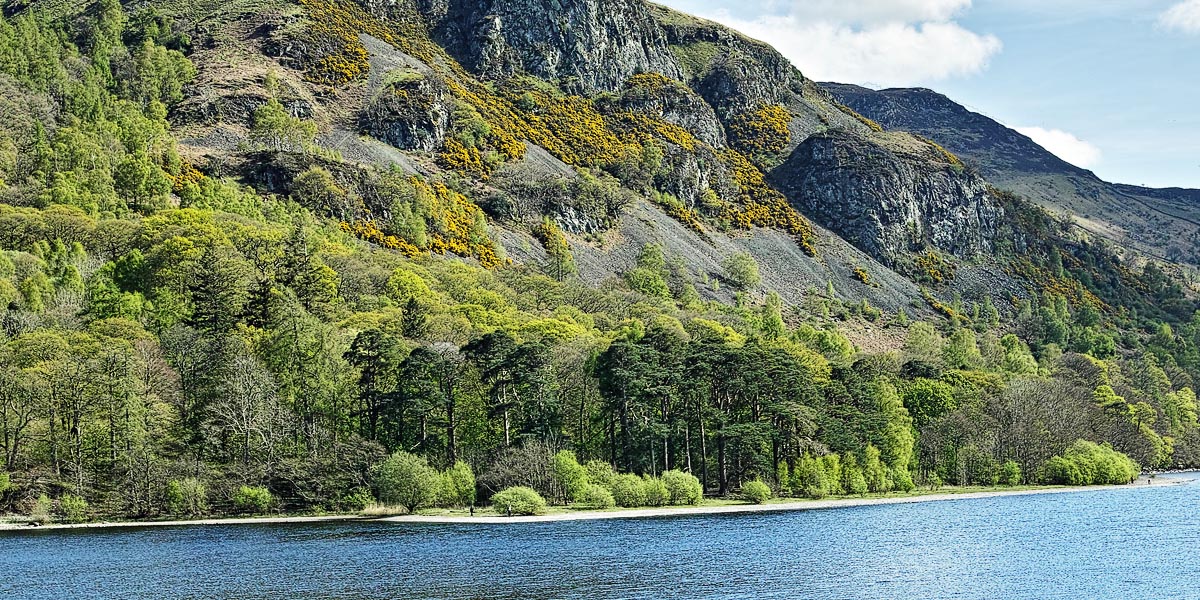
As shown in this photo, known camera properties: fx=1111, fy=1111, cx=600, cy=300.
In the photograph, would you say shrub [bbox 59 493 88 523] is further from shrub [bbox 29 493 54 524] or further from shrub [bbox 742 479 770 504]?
shrub [bbox 742 479 770 504]

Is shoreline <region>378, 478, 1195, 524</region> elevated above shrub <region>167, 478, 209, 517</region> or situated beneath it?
situated beneath

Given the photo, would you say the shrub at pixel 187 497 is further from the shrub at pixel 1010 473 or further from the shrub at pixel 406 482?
the shrub at pixel 1010 473

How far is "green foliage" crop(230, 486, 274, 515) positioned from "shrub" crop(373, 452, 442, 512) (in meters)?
9.46

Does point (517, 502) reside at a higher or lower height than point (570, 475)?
lower

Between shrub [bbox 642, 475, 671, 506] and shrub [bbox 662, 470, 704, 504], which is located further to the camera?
shrub [bbox 642, 475, 671, 506]

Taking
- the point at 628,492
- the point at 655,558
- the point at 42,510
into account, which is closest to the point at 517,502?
the point at 628,492

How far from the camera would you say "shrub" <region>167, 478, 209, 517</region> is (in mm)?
94375

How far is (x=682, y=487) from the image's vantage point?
9962 centimetres

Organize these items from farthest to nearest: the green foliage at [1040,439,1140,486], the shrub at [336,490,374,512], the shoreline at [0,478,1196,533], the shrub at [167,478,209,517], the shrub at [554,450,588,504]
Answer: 1. the green foliage at [1040,439,1140,486]
2. the shrub at [554,450,588,504]
3. the shrub at [336,490,374,512]
4. the shrub at [167,478,209,517]
5. the shoreline at [0,478,1196,533]

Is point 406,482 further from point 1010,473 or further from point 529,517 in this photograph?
point 1010,473

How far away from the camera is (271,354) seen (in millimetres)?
109438

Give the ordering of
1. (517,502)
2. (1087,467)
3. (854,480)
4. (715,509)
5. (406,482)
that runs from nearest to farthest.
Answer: (517,502) < (406,482) < (715,509) < (854,480) < (1087,467)

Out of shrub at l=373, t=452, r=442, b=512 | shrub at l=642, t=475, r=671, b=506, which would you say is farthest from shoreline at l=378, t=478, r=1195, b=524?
shrub at l=373, t=452, r=442, b=512

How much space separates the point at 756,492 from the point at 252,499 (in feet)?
146
